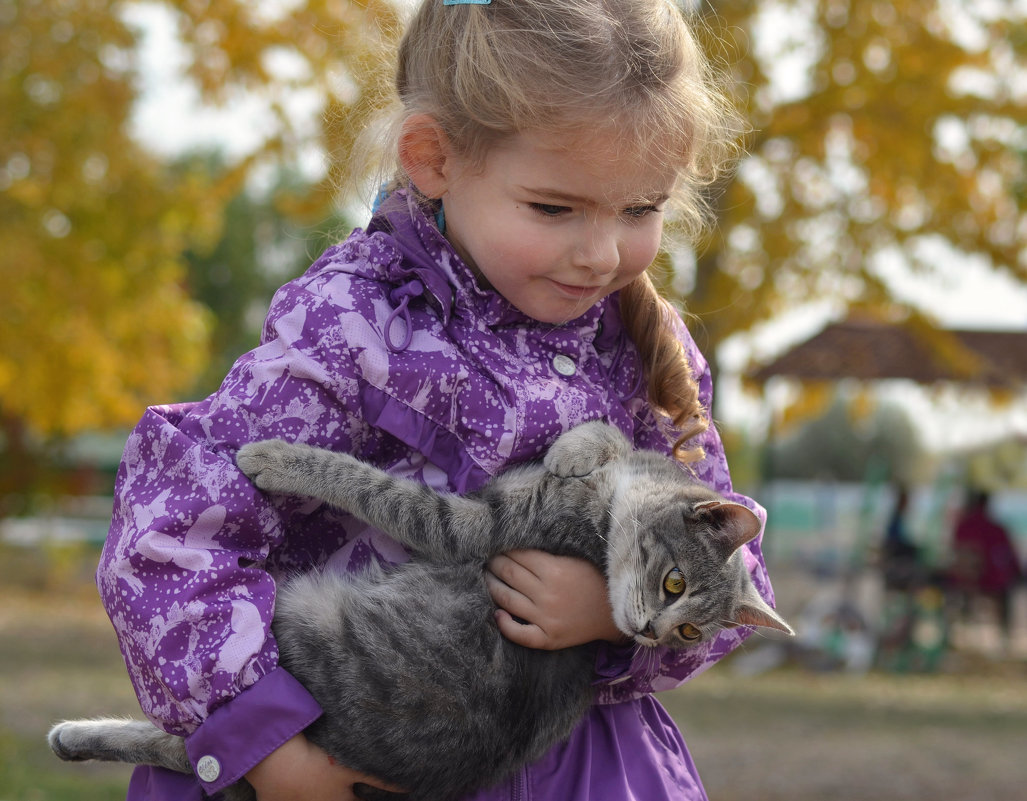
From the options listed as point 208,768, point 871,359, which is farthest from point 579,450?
point 871,359

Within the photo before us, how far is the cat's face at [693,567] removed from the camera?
2389 millimetres

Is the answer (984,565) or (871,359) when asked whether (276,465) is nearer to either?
(871,359)

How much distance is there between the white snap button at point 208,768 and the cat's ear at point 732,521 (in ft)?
3.87

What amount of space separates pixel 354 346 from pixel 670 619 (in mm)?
953

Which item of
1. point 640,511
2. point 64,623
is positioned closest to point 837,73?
point 640,511

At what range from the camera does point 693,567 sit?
2.47 metres

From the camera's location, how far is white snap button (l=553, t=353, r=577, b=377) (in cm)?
224

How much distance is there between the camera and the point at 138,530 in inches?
73.3

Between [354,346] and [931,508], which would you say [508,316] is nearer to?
[354,346]

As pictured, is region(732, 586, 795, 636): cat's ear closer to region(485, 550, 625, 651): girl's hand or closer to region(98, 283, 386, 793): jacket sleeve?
region(485, 550, 625, 651): girl's hand

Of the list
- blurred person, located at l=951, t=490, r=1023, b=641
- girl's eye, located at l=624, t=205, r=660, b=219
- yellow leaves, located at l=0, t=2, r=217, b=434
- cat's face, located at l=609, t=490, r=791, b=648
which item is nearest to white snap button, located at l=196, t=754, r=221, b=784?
cat's face, located at l=609, t=490, r=791, b=648

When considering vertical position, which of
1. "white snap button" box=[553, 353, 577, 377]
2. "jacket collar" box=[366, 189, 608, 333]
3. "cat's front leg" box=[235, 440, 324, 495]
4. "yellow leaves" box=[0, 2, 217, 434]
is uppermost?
"jacket collar" box=[366, 189, 608, 333]

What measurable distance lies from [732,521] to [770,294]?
674 cm

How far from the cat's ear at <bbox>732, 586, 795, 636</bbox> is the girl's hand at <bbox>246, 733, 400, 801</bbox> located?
100cm
